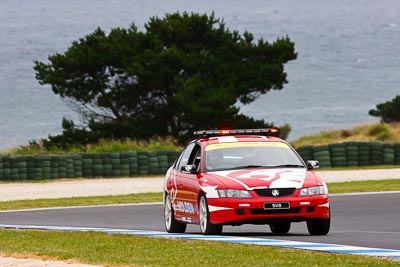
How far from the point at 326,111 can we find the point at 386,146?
130 metres

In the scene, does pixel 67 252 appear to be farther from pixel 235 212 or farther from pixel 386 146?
pixel 386 146

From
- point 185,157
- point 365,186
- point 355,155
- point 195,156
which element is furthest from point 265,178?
point 355,155

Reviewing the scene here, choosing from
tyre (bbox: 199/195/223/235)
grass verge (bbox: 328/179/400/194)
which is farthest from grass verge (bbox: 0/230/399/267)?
grass verge (bbox: 328/179/400/194)

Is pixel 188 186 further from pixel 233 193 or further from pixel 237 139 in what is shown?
pixel 233 193

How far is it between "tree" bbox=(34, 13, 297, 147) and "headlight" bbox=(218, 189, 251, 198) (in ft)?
141

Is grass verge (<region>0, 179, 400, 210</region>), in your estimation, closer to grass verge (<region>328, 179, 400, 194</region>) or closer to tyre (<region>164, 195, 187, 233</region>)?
grass verge (<region>328, 179, 400, 194</region>)

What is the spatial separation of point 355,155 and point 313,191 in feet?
94.7

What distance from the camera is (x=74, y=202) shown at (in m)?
32.8

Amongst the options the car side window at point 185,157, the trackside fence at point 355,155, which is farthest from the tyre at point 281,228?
the trackside fence at point 355,155

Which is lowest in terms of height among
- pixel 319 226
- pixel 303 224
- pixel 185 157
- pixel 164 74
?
pixel 303 224

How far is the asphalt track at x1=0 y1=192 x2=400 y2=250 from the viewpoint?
17312 millimetres

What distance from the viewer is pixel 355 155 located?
150 feet

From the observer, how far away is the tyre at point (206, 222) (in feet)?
56.9

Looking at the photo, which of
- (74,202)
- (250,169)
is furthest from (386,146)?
(250,169)
